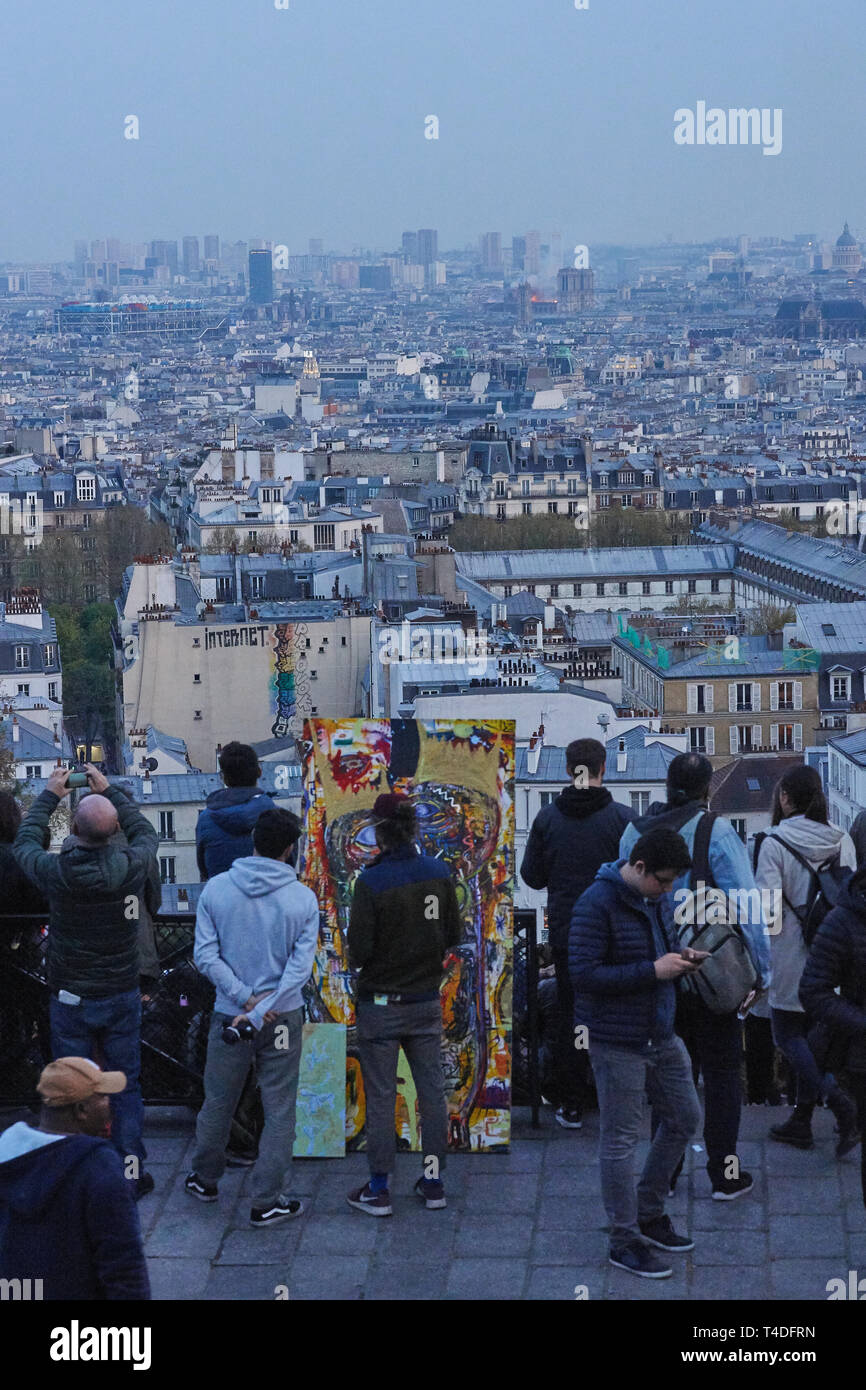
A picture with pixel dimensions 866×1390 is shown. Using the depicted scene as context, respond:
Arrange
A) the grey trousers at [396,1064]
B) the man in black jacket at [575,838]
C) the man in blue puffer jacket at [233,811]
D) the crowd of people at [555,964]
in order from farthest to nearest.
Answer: the man in blue puffer jacket at [233,811]
the man in black jacket at [575,838]
the grey trousers at [396,1064]
the crowd of people at [555,964]

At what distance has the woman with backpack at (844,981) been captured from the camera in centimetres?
424

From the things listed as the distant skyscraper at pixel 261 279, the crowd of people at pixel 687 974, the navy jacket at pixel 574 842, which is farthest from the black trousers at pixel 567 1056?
the distant skyscraper at pixel 261 279

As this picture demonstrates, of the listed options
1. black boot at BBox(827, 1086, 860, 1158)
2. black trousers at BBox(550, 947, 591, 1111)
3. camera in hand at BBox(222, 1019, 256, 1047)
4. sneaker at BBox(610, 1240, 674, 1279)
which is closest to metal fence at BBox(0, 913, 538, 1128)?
black trousers at BBox(550, 947, 591, 1111)

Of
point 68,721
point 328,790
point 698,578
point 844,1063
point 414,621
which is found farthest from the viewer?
point 698,578

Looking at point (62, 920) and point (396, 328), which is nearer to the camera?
point (62, 920)

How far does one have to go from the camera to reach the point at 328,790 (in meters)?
4.95

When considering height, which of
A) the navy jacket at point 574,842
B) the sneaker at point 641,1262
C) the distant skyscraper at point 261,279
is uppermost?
the navy jacket at point 574,842

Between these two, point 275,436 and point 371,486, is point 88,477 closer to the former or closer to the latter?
point 371,486

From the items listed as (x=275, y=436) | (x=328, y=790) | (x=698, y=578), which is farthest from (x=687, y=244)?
(x=328, y=790)

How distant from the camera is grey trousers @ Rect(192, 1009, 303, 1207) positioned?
470 cm

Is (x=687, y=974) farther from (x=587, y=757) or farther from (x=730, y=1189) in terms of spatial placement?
(x=587, y=757)

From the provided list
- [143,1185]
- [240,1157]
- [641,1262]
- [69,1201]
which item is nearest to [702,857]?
[641,1262]

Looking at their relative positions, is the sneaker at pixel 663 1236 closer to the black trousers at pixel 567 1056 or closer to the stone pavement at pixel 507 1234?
the stone pavement at pixel 507 1234
